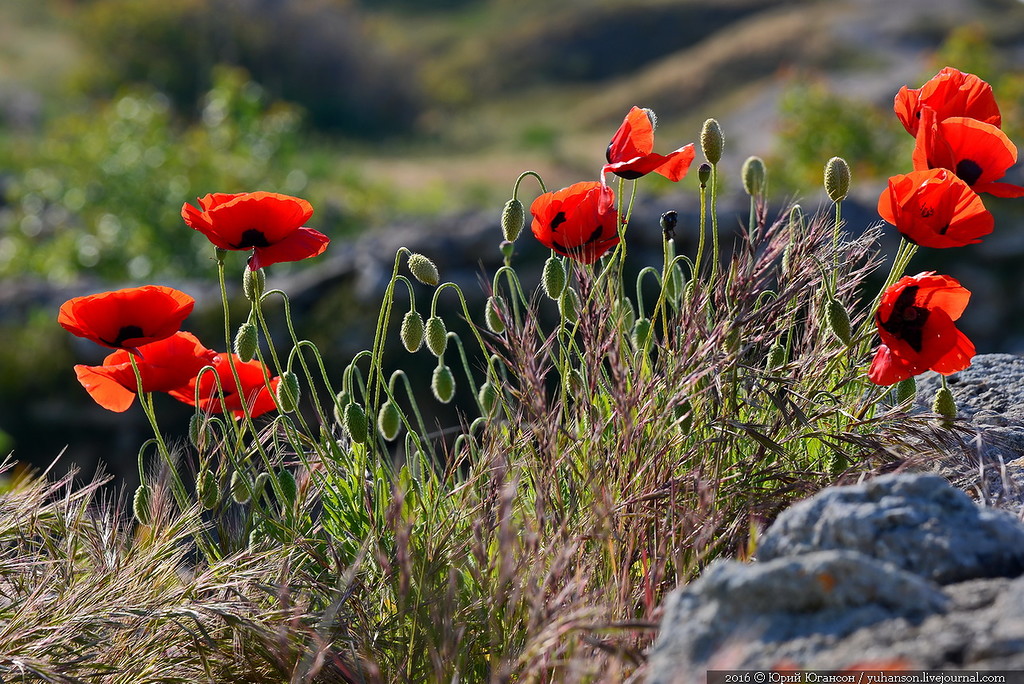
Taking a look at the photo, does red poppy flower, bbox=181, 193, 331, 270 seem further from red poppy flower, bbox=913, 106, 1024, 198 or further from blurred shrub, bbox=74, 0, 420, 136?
blurred shrub, bbox=74, 0, 420, 136

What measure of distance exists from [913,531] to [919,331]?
0.56 meters

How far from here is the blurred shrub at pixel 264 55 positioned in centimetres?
2002

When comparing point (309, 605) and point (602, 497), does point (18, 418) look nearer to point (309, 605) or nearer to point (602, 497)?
point (309, 605)

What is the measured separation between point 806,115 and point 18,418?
227 inches

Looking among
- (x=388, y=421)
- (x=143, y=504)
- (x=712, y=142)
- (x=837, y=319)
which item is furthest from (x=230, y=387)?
(x=837, y=319)

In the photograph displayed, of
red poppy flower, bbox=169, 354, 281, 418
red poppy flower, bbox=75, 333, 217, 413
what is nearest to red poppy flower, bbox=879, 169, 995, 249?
red poppy flower, bbox=169, 354, 281, 418

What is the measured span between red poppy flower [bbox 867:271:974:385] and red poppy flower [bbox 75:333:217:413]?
1.25 metres

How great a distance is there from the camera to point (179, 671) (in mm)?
1675

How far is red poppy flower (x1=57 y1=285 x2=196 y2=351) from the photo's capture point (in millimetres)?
1831

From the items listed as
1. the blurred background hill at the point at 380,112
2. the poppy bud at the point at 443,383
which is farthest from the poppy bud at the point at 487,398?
the blurred background hill at the point at 380,112

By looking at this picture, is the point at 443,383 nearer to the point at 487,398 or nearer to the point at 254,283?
the point at 487,398

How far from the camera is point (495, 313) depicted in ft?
6.15

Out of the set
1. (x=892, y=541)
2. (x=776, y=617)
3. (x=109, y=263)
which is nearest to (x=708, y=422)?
(x=892, y=541)

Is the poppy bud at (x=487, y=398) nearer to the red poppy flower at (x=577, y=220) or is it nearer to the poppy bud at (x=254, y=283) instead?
the red poppy flower at (x=577, y=220)
